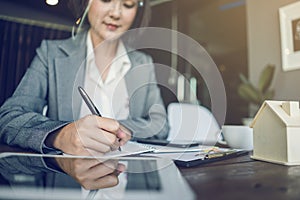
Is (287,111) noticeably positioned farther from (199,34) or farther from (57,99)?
A: (199,34)

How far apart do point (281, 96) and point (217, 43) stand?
1.14 meters

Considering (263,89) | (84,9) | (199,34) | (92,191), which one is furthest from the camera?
(199,34)

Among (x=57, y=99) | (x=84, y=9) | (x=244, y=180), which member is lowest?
(x=244, y=180)

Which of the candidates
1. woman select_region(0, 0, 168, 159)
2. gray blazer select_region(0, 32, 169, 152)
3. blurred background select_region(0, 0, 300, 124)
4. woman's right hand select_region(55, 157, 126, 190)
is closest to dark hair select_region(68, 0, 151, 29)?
woman select_region(0, 0, 168, 159)

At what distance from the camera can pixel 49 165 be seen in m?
0.38

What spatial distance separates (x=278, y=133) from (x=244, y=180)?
0.16m

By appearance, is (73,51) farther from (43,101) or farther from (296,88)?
(296,88)

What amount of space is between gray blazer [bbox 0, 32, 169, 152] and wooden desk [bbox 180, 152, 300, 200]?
31 cm

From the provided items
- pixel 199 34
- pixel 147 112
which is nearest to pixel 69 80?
pixel 147 112

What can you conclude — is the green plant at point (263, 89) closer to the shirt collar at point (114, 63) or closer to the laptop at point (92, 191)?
the shirt collar at point (114, 63)

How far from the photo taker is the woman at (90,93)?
50cm

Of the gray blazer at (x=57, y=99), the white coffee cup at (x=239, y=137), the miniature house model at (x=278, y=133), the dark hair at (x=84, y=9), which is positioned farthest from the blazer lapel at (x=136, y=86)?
the miniature house model at (x=278, y=133)

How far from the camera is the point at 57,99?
82 centimetres

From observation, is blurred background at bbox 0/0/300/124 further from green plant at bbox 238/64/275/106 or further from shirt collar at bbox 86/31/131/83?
shirt collar at bbox 86/31/131/83
